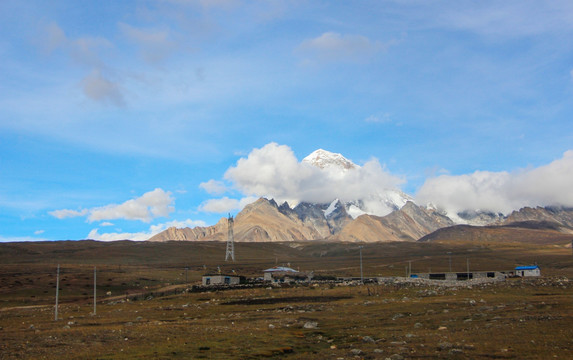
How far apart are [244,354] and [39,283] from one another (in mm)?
95924

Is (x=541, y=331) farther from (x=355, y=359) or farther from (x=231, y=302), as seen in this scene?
(x=231, y=302)

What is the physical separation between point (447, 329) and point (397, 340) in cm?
546

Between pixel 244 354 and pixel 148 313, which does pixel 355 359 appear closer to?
pixel 244 354

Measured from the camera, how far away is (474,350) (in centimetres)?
2634

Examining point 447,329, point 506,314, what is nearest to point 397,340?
point 447,329

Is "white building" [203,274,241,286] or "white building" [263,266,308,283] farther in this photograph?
"white building" [263,266,308,283]

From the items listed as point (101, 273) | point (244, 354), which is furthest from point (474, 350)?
point (101, 273)

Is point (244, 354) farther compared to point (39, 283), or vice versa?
point (39, 283)

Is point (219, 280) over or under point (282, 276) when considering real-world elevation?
over

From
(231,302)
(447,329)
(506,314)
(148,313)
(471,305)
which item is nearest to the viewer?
(447,329)

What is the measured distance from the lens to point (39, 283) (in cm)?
11038

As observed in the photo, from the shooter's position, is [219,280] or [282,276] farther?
[282,276]

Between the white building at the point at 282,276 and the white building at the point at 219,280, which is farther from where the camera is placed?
the white building at the point at 282,276

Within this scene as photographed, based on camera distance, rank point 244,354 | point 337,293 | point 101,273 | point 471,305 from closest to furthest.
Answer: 1. point 244,354
2. point 471,305
3. point 337,293
4. point 101,273
